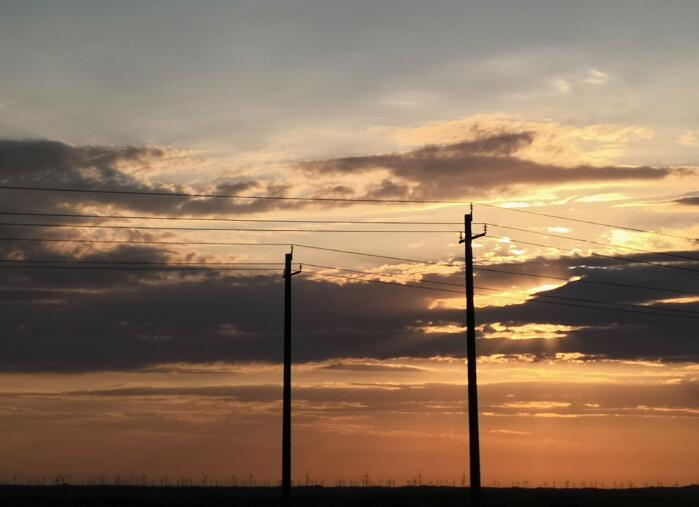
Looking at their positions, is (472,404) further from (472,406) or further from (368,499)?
(368,499)

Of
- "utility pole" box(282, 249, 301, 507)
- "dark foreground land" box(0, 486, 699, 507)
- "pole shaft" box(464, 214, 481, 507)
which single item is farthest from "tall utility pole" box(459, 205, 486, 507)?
"dark foreground land" box(0, 486, 699, 507)

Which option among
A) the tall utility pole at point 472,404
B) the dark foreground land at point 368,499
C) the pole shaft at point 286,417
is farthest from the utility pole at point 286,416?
the dark foreground land at point 368,499

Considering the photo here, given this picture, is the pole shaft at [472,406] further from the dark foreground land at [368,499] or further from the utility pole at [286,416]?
the dark foreground land at [368,499]

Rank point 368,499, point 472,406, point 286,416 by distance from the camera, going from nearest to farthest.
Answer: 1. point 472,406
2. point 286,416
3. point 368,499

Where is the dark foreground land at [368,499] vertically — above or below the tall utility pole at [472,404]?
below

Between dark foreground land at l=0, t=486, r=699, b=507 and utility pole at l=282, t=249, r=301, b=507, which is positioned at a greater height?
utility pole at l=282, t=249, r=301, b=507

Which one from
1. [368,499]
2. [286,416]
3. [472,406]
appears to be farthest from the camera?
[368,499]

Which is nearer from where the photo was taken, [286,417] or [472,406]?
[472,406]

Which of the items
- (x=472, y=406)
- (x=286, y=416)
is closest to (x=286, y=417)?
(x=286, y=416)

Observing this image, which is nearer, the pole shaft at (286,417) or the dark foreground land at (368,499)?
the pole shaft at (286,417)

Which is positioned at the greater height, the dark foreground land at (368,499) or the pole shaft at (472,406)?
the pole shaft at (472,406)

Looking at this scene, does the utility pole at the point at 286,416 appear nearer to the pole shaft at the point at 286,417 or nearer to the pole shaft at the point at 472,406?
the pole shaft at the point at 286,417

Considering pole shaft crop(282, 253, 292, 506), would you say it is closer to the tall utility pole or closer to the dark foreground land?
the tall utility pole

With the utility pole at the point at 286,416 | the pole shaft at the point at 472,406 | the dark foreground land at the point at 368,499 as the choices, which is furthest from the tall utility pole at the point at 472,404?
the dark foreground land at the point at 368,499
